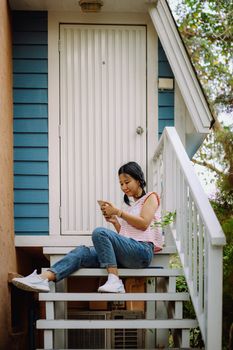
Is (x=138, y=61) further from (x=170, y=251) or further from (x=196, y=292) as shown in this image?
(x=196, y=292)

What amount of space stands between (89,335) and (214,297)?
1.52 metres

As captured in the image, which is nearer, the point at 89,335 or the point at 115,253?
the point at 115,253

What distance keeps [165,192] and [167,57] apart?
1210mm

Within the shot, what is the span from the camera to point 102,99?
5.44 meters

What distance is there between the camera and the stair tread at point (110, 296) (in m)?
3.98

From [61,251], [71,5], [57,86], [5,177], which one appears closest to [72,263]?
[61,251]

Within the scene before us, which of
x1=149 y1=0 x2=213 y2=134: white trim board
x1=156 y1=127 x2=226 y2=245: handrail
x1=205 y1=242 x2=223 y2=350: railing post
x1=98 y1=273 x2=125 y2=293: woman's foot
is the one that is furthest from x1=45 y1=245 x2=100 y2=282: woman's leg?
x1=149 y1=0 x2=213 y2=134: white trim board

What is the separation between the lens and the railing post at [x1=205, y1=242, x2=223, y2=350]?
342 centimetres

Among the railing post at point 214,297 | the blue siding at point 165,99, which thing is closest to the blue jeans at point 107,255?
the railing post at point 214,297

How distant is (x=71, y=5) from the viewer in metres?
5.30

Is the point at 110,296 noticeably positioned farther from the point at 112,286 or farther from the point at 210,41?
the point at 210,41

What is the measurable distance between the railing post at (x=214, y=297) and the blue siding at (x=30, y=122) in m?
2.15

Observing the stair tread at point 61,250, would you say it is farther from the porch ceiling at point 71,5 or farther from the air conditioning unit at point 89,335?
the porch ceiling at point 71,5

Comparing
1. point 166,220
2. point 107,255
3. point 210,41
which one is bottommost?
point 107,255
